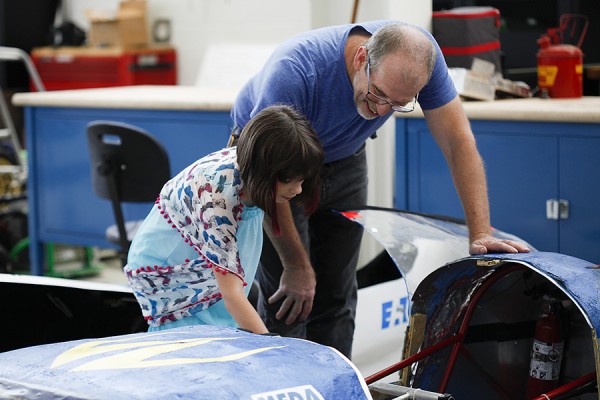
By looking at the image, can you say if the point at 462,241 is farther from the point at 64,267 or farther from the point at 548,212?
the point at 64,267

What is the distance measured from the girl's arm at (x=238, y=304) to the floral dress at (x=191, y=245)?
0.10 ft

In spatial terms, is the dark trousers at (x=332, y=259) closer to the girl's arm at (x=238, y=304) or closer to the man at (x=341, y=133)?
the man at (x=341, y=133)

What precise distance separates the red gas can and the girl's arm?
7.57 ft

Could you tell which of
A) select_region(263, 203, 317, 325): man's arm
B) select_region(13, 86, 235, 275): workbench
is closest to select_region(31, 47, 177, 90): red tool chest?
select_region(13, 86, 235, 275): workbench

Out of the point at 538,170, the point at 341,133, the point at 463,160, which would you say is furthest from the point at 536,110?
the point at 341,133

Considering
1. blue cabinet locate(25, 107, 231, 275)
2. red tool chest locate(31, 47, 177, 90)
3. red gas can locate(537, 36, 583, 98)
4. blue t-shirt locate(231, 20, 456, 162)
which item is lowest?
blue cabinet locate(25, 107, 231, 275)

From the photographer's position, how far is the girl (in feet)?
6.55

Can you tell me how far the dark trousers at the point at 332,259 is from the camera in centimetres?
273

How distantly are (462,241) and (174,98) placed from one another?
2.40m

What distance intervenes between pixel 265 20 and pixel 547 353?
404 centimetres

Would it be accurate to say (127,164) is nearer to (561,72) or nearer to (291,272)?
(291,272)

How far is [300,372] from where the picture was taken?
1563 mm

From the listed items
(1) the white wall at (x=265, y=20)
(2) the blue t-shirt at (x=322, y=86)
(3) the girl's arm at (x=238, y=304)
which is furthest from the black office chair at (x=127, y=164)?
(3) the girl's arm at (x=238, y=304)

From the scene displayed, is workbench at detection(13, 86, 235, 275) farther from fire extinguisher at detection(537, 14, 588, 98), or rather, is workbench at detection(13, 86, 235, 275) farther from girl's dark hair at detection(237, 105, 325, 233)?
girl's dark hair at detection(237, 105, 325, 233)
